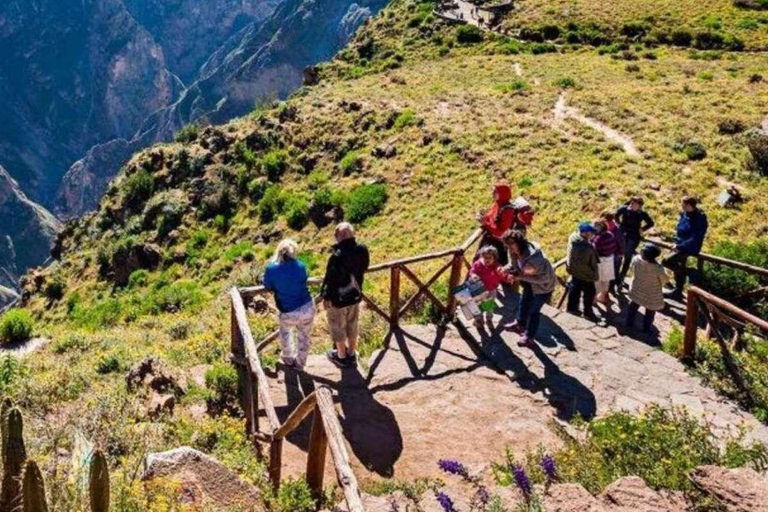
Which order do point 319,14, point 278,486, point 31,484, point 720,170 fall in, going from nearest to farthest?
point 31,484 → point 278,486 → point 720,170 → point 319,14

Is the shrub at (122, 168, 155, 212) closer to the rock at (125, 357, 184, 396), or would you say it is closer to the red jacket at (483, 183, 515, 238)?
the rock at (125, 357, 184, 396)

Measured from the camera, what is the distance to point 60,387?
9.68m

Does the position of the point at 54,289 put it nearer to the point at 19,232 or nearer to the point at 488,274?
the point at 488,274

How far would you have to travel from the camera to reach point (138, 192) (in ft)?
110

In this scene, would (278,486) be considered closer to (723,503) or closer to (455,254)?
(723,503)

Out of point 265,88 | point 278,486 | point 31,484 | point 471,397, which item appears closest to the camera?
point 31,484

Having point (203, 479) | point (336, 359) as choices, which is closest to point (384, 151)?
point (336, 359)

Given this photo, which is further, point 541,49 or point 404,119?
point 541,49

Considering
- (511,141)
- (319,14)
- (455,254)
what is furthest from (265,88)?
(455,254)

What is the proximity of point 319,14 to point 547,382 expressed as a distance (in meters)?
203

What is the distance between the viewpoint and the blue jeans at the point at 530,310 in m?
9.59

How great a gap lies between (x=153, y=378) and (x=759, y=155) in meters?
19.3

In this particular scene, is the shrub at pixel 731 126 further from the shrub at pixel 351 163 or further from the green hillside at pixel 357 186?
the shrub at pixel 351 163

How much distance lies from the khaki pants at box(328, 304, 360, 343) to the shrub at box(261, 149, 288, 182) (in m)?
21.2
